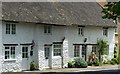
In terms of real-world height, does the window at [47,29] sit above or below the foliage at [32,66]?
above

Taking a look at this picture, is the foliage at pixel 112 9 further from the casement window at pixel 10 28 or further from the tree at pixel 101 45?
the tree at pixel 101 45

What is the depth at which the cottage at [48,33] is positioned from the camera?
38.0 metres

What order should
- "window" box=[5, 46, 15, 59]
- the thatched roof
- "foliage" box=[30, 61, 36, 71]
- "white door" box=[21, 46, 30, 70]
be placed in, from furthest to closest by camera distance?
1. "foliage" box=[30, 61, 36, 71]
2. "white door" box=[21, 46, 30, 70]
3. the thatched roof
4. "window" box=[5, 46, 15, 59]

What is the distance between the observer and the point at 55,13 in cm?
4428

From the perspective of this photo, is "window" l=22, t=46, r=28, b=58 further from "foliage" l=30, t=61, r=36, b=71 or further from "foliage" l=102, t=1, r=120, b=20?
"foliage" l=102, t=1, r=120, b=20

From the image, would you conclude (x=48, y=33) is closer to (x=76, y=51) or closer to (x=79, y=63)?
(x=79, y=63)

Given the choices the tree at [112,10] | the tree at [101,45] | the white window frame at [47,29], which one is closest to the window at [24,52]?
the white window frame at [47,29]

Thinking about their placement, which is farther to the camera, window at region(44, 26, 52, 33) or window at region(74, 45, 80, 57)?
window at region(74, 45, 80, 57)

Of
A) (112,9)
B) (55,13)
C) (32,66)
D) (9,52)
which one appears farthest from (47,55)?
(112,9)

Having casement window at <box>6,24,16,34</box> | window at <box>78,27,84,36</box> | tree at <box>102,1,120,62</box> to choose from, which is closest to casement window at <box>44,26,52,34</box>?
casement window at <box>6,24,16,34</box>

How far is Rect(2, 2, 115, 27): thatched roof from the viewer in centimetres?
3878

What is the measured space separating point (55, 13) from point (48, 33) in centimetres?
295

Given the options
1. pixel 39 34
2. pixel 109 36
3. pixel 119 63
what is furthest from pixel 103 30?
pixel 39 34

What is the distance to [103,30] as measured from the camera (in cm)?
5194
